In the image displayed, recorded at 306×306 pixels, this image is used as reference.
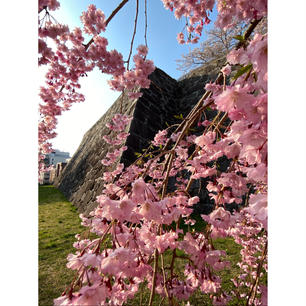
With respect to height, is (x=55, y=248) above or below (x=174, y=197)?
below

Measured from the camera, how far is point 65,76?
129 centimetres

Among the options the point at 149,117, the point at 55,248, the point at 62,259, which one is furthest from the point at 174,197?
the point at 149,117

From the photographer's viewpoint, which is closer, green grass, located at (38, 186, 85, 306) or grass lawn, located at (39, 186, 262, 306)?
grass lawn, located at (39, 186, 262, 306)

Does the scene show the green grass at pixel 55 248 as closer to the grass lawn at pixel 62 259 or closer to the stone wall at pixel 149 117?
the grass lawn at pixel 62 259

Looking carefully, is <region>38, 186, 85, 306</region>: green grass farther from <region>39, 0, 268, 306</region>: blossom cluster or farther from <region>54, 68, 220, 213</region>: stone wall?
<region>39, 0, 268, 306</region>: blossom cluster

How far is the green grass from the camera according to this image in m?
1.50

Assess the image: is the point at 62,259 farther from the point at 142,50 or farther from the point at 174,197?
the point at 142,50

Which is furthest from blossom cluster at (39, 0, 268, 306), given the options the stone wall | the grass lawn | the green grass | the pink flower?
the stone wall

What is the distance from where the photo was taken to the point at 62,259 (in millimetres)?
1956

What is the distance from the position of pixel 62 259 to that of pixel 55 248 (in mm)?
333
